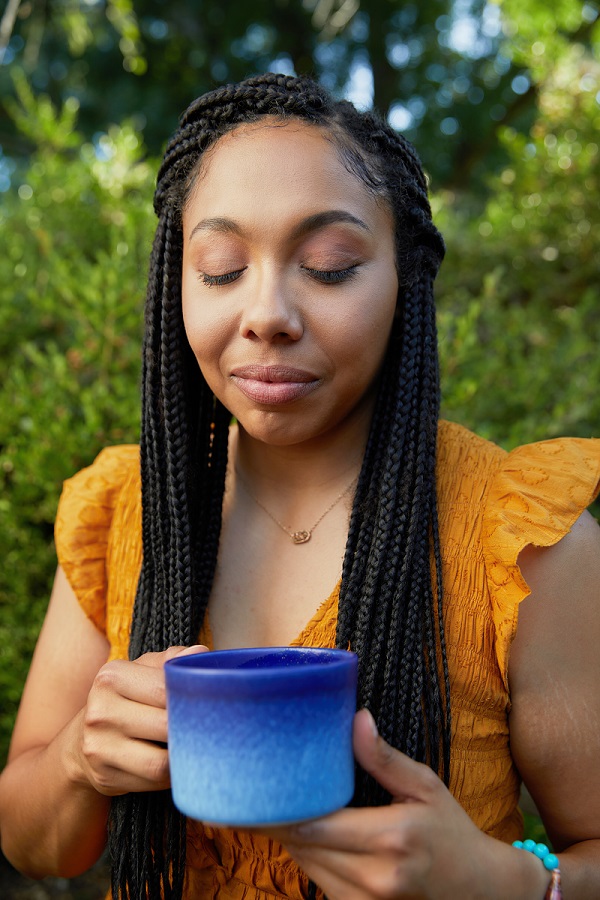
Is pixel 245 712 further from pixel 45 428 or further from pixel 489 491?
pixel 45 428

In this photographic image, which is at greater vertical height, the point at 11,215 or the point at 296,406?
the point at 11,215

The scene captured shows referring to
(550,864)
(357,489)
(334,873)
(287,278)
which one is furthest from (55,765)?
(287,278)

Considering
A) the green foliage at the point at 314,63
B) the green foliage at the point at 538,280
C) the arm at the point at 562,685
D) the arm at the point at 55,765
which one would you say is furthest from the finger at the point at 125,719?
the green foliage at the point at 314,63

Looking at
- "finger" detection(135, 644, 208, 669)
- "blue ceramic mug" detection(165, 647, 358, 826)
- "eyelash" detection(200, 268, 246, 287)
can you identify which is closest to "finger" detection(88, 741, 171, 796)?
"finger" detection(135, 644, 208, 669)

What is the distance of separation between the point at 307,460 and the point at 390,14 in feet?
37.7

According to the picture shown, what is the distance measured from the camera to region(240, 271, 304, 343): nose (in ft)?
5.05

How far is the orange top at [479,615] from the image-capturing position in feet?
5.22

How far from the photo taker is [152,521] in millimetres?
1886

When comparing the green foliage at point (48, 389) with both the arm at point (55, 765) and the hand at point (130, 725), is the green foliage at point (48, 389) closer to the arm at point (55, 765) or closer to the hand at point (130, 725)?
the arm at point (55, 765)

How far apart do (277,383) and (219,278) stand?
0.85 ft

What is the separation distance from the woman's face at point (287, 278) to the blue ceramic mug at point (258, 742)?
73 cm

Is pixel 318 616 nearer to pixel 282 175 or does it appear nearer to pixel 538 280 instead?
pixel 282 175

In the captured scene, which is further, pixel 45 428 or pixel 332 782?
pixel 45 428

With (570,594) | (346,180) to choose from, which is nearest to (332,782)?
(570,594)
